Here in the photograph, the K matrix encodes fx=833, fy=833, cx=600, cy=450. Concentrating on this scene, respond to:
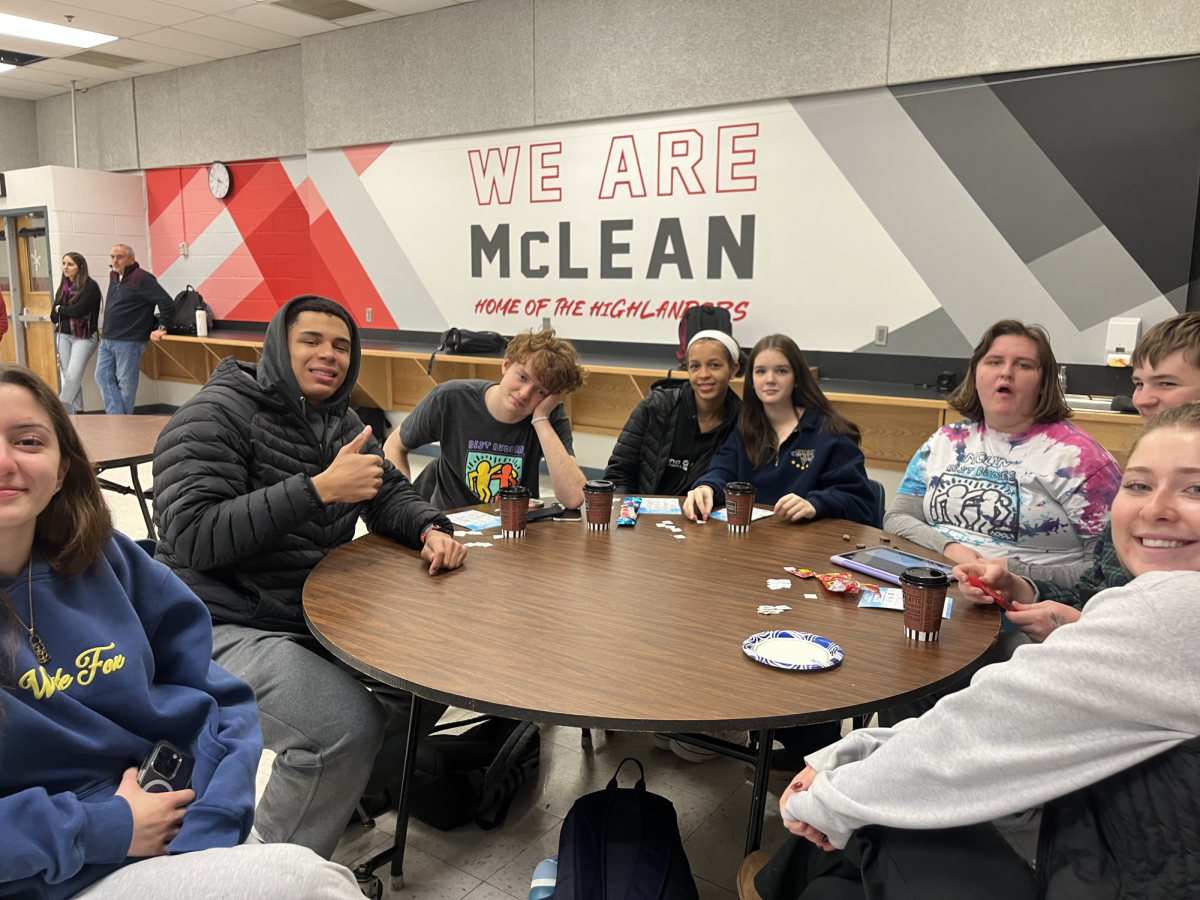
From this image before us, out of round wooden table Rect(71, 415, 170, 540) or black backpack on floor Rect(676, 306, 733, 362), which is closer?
round wooden table Rect(71, 415, 170, 540)

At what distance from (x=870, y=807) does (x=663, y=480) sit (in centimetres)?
203

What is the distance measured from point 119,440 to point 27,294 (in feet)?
23.8

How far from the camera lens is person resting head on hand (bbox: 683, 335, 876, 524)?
8.54 feet

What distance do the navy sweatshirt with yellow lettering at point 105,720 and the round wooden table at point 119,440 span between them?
69.9 inches

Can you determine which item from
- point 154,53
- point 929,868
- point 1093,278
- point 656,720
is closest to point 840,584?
point 656,720

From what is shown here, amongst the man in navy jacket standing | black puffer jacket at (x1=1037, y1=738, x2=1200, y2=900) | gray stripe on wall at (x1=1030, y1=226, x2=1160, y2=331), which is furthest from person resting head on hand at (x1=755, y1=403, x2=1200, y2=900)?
the man in navy jacket standing

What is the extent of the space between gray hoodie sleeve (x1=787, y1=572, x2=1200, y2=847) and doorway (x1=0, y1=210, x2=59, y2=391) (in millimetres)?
9968

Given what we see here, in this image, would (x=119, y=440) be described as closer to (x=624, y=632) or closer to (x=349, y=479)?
(x=349, y=479)

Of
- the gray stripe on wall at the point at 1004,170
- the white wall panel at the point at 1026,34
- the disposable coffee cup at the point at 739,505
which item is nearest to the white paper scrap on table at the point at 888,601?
the disposable coffee cup at the point at 739,505

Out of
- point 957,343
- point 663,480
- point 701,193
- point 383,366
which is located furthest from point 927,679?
point 383,366

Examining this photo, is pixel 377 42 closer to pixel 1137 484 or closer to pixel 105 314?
pixel 105 314

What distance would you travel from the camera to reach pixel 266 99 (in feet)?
24.8

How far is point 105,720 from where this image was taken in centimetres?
121

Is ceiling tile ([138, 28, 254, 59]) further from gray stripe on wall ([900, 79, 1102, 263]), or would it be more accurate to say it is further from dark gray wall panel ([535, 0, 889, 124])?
gray stripe on wall ([900, 79, 1102, 263])
